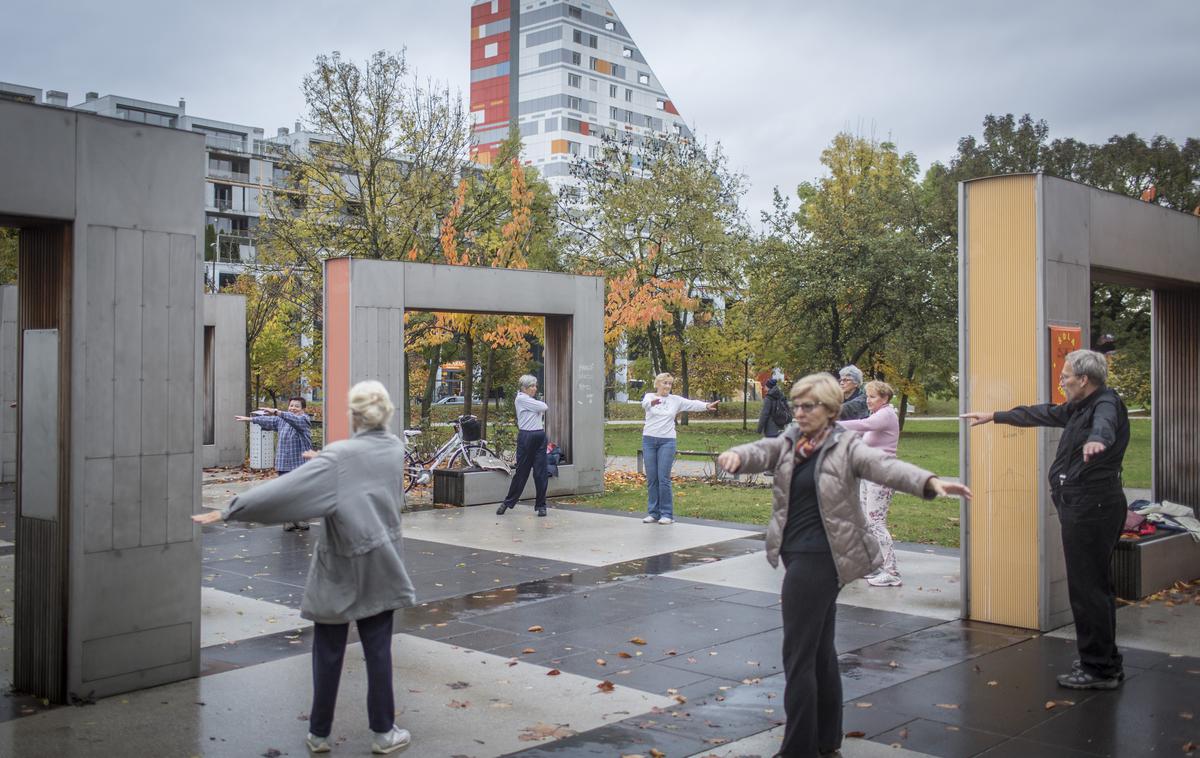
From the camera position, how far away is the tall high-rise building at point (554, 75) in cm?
9738

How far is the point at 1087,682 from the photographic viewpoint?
20.5 ft

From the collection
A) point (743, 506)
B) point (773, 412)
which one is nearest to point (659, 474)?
point (773, 412)

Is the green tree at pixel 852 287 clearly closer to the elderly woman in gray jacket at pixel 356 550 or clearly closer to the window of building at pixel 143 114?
the elderly woman in gray jacket at pixel 356 550

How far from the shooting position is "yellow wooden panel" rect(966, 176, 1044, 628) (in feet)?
25.8

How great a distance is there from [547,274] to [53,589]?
11115 mm

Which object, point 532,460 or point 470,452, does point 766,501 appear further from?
point 470,452

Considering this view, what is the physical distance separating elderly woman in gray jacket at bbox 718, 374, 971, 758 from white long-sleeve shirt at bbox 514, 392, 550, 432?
9566 millimetres

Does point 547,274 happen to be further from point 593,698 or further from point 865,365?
point 865,365

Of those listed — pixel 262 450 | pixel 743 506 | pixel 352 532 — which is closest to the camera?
pixel 352 532

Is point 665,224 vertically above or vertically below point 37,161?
above

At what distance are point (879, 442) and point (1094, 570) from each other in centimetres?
309

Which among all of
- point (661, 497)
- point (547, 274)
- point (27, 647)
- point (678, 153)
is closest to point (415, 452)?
point (547, 274)

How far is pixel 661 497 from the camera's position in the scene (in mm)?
13578

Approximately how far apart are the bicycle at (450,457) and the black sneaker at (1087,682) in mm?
11029
